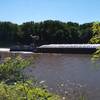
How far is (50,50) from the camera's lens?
86312 mm

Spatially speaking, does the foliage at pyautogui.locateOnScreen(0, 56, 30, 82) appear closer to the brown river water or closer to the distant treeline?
the brown river water

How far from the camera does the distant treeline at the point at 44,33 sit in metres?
114

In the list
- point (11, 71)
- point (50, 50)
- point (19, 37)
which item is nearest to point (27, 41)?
point (19, 37)

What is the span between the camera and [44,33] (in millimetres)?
117188

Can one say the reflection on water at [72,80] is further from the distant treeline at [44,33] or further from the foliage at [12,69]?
the distant treeline at [44,33]

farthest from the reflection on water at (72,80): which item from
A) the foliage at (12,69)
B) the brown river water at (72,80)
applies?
the foliage at (12,69)

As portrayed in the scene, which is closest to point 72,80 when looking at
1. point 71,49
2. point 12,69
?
point 12,69

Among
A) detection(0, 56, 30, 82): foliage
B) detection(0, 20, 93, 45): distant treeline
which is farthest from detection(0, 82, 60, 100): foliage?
detection(0, 20, 93, 45): distant treeline

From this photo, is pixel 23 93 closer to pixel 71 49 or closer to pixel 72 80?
pixel 72 80

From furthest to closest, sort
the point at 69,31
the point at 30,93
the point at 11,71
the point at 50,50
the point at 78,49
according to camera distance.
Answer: the point at 69,31 < the point at 50,50 < the point at 78,49 < the point at 11,71 < the point at 30,93

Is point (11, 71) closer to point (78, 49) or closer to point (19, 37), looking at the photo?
point (78, 49)

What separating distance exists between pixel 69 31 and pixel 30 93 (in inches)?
4426

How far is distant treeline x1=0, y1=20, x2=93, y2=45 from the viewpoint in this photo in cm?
11369

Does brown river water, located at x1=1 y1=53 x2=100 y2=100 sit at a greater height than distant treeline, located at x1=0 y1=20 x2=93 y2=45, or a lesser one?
lesser
